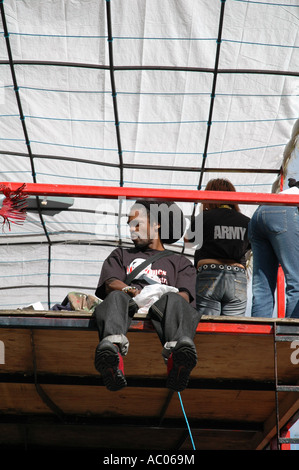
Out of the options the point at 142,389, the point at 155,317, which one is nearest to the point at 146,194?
the point at 155,317

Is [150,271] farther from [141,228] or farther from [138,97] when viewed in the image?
[138,97]

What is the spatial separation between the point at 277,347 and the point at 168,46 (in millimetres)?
5952

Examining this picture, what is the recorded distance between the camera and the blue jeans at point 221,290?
5.70 metres

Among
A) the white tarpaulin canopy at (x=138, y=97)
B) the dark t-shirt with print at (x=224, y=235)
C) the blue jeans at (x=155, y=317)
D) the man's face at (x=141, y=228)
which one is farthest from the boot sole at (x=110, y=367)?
the white tarpaulin canopy at (x=138, y=97)

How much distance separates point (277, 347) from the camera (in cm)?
507

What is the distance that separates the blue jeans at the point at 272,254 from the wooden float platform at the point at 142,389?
1.87 ft

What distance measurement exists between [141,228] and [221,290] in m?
0.90

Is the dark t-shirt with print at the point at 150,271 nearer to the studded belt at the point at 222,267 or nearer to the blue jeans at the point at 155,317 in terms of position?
the studded belt at the point at 222,267

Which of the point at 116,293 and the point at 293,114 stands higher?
→ the point at 293,114

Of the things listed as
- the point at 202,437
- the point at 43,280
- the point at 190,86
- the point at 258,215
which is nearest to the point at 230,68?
the point at 190,86

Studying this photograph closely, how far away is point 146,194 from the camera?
5414 mm

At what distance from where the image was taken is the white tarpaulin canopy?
30.7 ft

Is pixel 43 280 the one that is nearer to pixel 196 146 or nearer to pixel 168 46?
pixel 196 146

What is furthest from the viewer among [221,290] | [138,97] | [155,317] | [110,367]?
[138,97]
